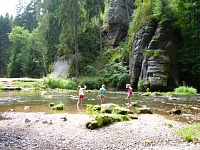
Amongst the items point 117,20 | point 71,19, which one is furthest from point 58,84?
point 117,20

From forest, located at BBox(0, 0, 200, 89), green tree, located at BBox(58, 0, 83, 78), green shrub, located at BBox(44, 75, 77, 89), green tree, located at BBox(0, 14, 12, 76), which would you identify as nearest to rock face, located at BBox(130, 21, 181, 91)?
forest, located at BBox(0, 0, 200, 89)

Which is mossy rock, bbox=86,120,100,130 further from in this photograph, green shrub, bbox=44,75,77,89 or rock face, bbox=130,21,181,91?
green shrub, bbox=44,75,77,89

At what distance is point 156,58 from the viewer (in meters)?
28.5

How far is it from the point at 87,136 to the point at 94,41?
36.5m

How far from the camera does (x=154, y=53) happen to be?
28.8 meters

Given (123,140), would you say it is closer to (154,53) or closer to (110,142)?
(110,142)

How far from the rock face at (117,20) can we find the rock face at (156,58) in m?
13.5

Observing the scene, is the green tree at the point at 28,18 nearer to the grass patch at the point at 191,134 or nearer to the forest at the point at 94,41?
the forest at the point at 94,41

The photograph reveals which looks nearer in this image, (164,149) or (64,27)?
(164,149)

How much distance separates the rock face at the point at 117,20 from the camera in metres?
45.4

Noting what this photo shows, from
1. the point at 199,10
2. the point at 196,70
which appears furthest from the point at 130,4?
the point at 196,70

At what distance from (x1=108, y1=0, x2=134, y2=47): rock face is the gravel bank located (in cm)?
3506

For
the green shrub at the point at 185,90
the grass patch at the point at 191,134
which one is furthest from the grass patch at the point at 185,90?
the grass patch at the point at 191,134

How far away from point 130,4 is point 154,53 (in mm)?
22952
